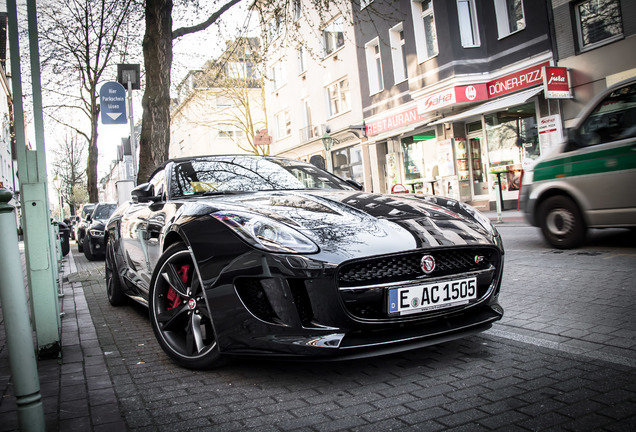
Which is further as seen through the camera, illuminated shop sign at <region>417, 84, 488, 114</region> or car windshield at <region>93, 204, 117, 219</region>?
illuminated shop sign at <region>417, 84, 488, 114</region>

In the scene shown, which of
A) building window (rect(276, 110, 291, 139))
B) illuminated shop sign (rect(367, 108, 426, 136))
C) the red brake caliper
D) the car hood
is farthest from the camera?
building window (rect(276, 110, 291, 139))

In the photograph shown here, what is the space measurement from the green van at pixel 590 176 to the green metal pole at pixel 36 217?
5.88m

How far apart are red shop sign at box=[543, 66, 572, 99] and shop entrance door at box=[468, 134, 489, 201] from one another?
3.61m

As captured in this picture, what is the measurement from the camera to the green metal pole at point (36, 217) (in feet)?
10.7

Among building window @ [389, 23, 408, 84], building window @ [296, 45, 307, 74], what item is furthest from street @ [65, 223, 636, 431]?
building window @ [296, 45, 307, 74]

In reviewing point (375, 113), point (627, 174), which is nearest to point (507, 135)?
point (375, 113)

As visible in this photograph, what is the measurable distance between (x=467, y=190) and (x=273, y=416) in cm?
1613

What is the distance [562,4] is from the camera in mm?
13648

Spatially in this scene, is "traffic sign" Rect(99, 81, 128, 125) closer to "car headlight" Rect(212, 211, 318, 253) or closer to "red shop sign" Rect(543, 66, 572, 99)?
"car headlight" Rect(212, 211, 318, 253)

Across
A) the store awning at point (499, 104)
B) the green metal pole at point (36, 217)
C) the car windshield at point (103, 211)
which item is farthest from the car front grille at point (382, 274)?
the car windshield at point (103, 211)

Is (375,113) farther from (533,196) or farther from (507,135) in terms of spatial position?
(533,196)

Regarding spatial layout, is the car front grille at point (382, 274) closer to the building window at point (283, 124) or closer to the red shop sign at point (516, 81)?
the red shop sign at point (516, 81)

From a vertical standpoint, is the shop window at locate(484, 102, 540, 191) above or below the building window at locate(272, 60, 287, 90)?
below

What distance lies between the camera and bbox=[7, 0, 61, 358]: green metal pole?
3.26m
